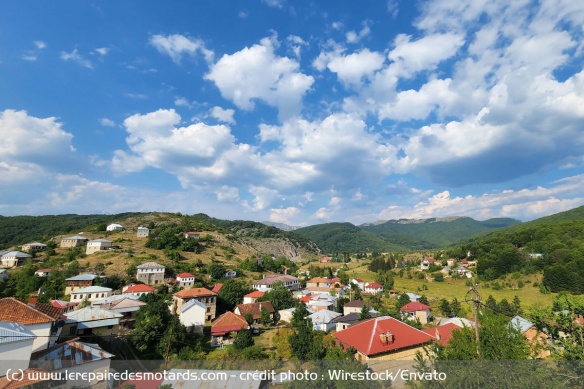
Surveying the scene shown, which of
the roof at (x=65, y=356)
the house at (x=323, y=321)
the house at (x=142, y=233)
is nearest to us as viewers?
the roof at (x=65, y=356)

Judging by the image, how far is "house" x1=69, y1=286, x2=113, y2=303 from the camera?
50.3 meters

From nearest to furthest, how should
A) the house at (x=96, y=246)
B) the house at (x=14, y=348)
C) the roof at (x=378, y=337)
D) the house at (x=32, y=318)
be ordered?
1. the house at (x=14, y=348)
2. the roof at (x=378, y=337)
3. the house at (x=32, y=318)
4. the house at (x=96, y=246)

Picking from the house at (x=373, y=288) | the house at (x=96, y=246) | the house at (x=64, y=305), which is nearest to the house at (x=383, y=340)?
the house at (x=64, y=305)

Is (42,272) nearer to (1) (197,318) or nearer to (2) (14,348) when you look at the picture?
(1) (197,318)

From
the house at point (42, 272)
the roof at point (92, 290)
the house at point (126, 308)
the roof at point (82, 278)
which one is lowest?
the house at point (126, 308)

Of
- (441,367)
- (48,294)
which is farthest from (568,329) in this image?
(48,294)

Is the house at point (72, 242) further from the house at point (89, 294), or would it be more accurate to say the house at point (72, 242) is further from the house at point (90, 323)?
the house at point (90, 323)

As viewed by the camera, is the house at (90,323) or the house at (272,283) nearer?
the house at (90,323)

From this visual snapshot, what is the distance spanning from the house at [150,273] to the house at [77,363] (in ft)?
159

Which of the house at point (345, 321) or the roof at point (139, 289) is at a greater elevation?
the roof at point (139, 289)

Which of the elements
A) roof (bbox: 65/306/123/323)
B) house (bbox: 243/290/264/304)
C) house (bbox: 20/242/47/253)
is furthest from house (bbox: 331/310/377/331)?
house (bbox: 20/242/47/253)

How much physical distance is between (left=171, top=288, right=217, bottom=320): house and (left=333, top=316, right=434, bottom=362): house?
95.9 feet

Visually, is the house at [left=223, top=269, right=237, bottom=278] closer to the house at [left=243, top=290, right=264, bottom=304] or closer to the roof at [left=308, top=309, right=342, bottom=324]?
the house at [left=243, top=290, right=264, bottom=304]

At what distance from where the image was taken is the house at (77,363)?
61.5 feet
